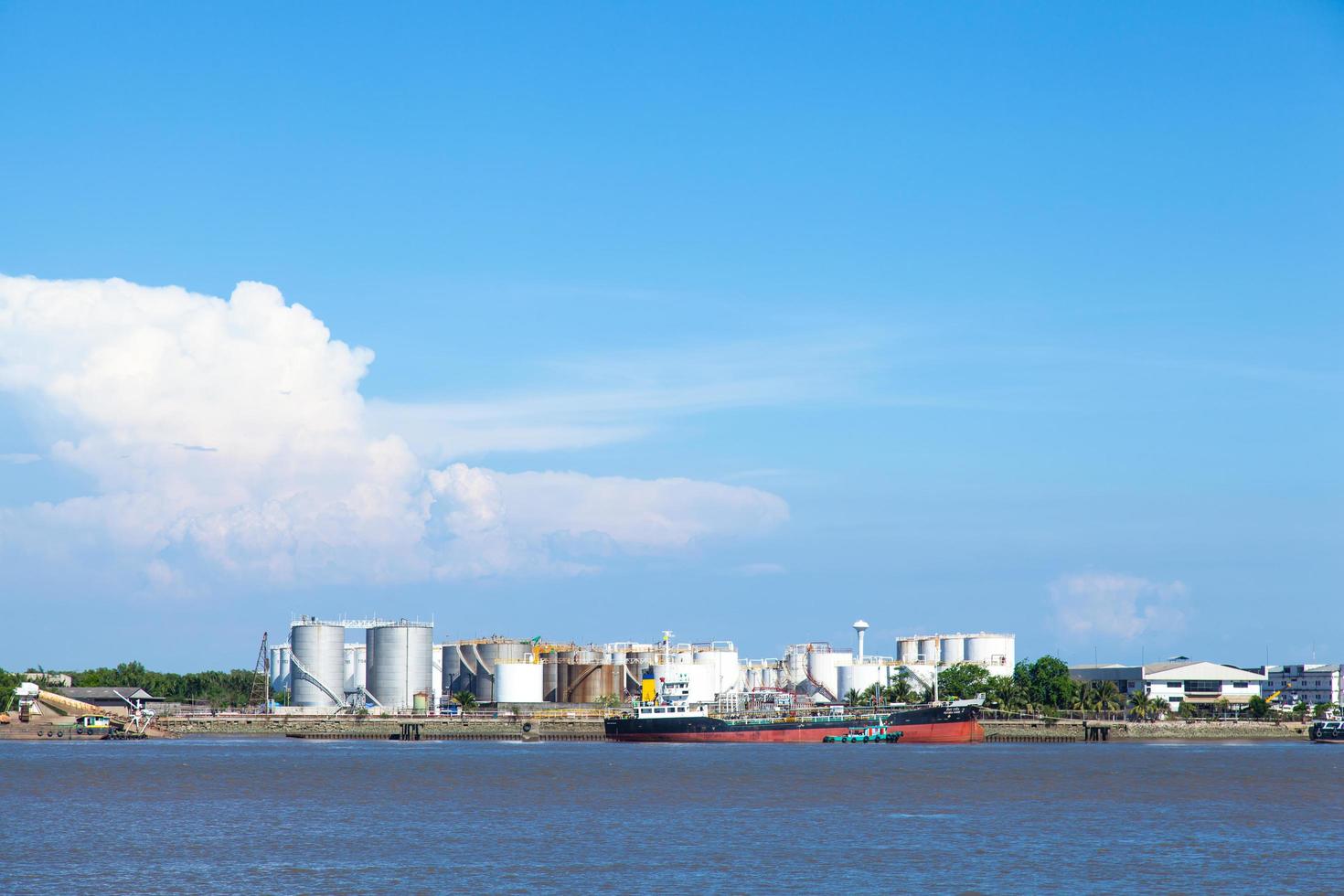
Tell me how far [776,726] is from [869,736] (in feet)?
29.5

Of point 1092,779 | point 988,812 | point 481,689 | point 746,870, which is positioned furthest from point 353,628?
point 746,870

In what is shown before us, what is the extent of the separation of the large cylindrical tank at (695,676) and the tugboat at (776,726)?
22252 millimetres

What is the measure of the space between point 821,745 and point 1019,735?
2601 centimetres

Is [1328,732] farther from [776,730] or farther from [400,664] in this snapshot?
[400,664]

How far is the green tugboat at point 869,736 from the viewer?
478ft

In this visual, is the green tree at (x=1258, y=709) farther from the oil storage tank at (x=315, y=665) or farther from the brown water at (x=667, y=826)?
the oil storage tank at (x=315, y=665)

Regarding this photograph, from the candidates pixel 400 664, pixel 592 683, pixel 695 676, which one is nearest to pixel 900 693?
pixel 695 676

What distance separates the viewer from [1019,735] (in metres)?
159

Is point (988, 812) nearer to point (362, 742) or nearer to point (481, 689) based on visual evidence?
point (362, 742)

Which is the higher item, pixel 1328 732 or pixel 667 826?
pixel 667 826

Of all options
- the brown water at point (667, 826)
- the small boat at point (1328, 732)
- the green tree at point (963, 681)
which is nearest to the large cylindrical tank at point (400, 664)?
the green tree at point (963, 681)

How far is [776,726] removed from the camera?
488ft

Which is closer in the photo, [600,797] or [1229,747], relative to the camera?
[600,797]

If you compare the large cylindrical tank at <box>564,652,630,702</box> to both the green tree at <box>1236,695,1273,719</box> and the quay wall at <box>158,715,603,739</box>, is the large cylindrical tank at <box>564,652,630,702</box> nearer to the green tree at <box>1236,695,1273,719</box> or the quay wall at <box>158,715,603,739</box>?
the quay wall at <box>158,715,603,739</box>
